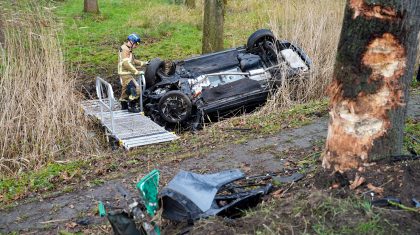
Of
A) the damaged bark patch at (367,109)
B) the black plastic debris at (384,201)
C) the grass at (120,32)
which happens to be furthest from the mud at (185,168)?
the grass at (120,32)

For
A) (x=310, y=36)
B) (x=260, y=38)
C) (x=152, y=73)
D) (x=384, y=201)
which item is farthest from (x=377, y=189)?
(x=310, y=36)

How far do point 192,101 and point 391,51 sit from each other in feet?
17.8

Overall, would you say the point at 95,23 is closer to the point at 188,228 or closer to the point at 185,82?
the point at 185,82

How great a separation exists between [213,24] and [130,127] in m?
4.24

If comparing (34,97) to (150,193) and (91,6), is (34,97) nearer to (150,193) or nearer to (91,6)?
(150,193)

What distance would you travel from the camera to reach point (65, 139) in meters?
7.39

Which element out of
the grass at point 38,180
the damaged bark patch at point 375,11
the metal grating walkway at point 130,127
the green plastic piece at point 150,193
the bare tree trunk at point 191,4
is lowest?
the metal grating walkway at point 130,127

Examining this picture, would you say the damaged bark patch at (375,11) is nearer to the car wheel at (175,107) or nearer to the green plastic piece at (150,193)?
the green plastic piece at (150,193)

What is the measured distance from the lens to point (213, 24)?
1136 centimetres

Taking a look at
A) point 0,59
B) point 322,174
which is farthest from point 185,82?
point 322,174

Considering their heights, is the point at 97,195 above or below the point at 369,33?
below

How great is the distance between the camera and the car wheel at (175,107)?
8406 millimetres

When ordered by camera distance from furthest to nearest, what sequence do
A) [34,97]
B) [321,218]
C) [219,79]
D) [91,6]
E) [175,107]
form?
[91,6], [219,79], [175,107], [34,97], [321,218]

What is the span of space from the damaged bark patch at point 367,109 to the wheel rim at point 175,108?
195 inches
